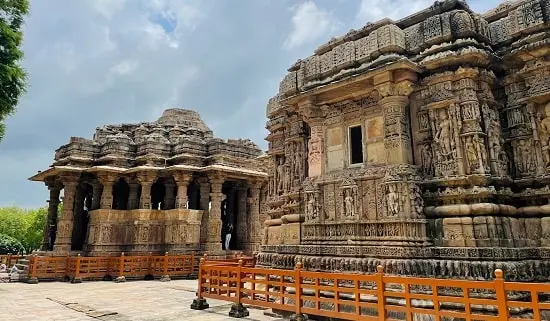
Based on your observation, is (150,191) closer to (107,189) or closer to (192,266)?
(107,189)

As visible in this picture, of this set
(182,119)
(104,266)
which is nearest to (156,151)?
(182,119)

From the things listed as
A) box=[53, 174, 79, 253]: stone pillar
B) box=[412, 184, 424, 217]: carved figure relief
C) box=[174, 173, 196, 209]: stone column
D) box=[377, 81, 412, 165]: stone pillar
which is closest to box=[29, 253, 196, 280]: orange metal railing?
box=[53, 174, 79, 253]: stone pillar

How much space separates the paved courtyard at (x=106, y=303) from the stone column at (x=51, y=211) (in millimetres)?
5961

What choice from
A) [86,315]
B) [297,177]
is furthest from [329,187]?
[86,315]

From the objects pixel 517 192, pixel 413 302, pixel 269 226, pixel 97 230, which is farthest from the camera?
pixel 97 230

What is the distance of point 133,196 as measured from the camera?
20.6 m

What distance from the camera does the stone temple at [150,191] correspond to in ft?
63.3

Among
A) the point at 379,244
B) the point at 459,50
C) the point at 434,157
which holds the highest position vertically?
the point at 459,50

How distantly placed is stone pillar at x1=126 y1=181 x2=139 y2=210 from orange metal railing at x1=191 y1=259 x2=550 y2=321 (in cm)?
1181

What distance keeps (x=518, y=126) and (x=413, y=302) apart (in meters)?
4.24

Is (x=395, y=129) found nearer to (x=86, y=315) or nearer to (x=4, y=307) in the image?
(x=86, y=315)

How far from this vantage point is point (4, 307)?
10.5 meters

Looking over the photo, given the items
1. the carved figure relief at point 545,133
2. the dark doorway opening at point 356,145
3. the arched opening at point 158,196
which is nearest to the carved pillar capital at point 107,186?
the arched opening at point 158,196

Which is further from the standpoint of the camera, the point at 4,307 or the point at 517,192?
the point at 4,307
